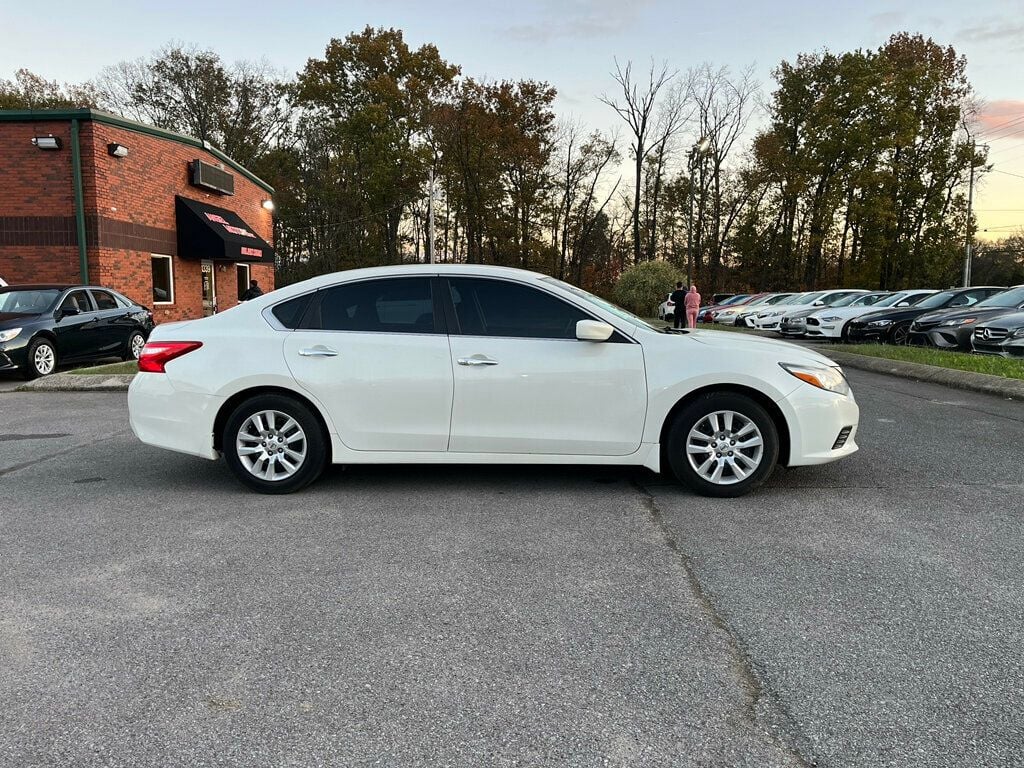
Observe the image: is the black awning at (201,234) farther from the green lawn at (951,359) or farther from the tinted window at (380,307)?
the tinted window at (380,307)

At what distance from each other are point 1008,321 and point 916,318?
14.3 feet

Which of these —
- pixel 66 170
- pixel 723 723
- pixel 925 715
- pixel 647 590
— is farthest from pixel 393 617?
pixel 66 170

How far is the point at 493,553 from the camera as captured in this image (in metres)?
4.06

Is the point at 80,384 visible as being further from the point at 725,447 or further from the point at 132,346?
the point at 725,447

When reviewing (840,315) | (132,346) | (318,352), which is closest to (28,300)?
(132,346)

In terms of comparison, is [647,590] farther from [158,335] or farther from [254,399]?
[158,335]

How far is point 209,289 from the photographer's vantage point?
74.5 feet

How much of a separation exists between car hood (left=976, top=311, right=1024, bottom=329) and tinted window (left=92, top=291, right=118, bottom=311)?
16595 millimetres

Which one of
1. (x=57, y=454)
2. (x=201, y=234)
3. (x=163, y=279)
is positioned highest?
(x=201, y=234)

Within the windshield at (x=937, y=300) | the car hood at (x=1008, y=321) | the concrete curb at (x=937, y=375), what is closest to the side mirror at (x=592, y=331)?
the concrete curb at (x=937, y=375)

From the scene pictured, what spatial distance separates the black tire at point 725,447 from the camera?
502cm

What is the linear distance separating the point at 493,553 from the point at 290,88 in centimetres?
4654

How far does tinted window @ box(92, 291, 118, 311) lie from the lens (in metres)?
13.4

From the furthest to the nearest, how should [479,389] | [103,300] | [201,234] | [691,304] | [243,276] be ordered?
[243,276] < [691,304] < [201,234] < [103,300] < [479,389]
